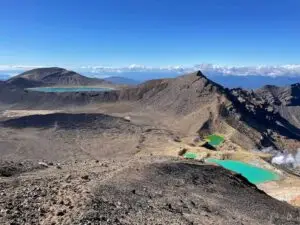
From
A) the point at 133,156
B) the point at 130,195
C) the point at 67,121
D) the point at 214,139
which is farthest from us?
the point at 67,121

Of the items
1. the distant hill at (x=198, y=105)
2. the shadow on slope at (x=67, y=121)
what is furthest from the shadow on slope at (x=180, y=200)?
the shadow on slope at (x=67, y=121)

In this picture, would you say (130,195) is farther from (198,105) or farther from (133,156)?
(198,105)

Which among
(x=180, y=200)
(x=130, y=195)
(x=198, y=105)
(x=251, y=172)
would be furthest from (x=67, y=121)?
(x=130, y=195)

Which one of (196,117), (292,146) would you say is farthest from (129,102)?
(292,146)

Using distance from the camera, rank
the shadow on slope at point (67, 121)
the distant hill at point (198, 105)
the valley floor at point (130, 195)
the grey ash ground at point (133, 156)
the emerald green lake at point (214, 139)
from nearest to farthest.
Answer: the valley floor at point (130, 195)
the grey ash ground at point (133, 156)
the emerald green lake at point (214, 139)
the shadow on slope at point (67, 121)
the distant hill at point (198, 105)

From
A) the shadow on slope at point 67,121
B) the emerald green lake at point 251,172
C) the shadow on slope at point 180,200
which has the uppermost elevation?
the shadow on slope at point 180,200

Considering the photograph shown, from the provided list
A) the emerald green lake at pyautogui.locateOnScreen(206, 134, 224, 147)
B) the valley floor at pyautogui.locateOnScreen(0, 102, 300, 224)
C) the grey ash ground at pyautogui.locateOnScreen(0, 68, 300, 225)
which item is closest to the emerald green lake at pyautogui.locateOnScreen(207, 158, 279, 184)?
the grey ash ground at pyautogui.locateOnScreen(0, 68, 300, 225)

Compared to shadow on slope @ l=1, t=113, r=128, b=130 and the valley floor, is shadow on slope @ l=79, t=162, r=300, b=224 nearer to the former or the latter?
the valley floor

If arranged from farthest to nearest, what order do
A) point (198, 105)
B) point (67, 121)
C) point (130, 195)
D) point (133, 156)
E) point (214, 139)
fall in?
point (198, 105) → point (67, 121) → point (214, 139) → point (133, 156) → point (130, 195)

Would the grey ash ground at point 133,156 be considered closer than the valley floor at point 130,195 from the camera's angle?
No

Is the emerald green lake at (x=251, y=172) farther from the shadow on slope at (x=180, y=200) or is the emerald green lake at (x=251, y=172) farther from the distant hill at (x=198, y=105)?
the shadow on slope at (x=180, y=200)
